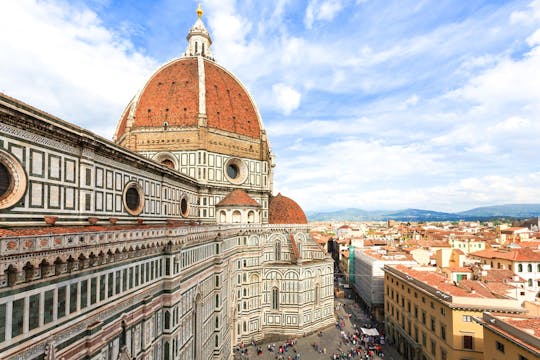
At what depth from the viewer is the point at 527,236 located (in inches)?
3066

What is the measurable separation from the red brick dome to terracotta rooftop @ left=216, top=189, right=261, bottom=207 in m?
7.58

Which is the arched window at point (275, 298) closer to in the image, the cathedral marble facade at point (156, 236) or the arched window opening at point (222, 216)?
the cathedral marble facade at point (156, 236)

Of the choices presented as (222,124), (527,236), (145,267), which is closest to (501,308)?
(145,267)

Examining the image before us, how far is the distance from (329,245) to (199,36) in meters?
70.5

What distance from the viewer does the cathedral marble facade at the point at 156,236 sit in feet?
32.2

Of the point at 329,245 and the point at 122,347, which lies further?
the point at 329,245

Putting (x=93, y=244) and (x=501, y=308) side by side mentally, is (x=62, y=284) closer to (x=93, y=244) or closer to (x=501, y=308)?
(x=93, y=244)

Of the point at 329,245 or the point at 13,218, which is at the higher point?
the point at 13,218

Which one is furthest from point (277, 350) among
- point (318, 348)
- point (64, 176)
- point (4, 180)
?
point (4, 180)

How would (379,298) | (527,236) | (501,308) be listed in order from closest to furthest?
(501,308)
(379,298)
(527,236)

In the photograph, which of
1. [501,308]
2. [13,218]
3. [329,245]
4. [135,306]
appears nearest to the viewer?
[13,218]

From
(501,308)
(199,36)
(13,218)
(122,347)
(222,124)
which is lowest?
(501,308)

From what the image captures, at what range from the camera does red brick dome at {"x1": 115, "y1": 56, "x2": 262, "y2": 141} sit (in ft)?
125

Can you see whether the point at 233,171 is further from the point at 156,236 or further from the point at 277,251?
the point at 156,236
